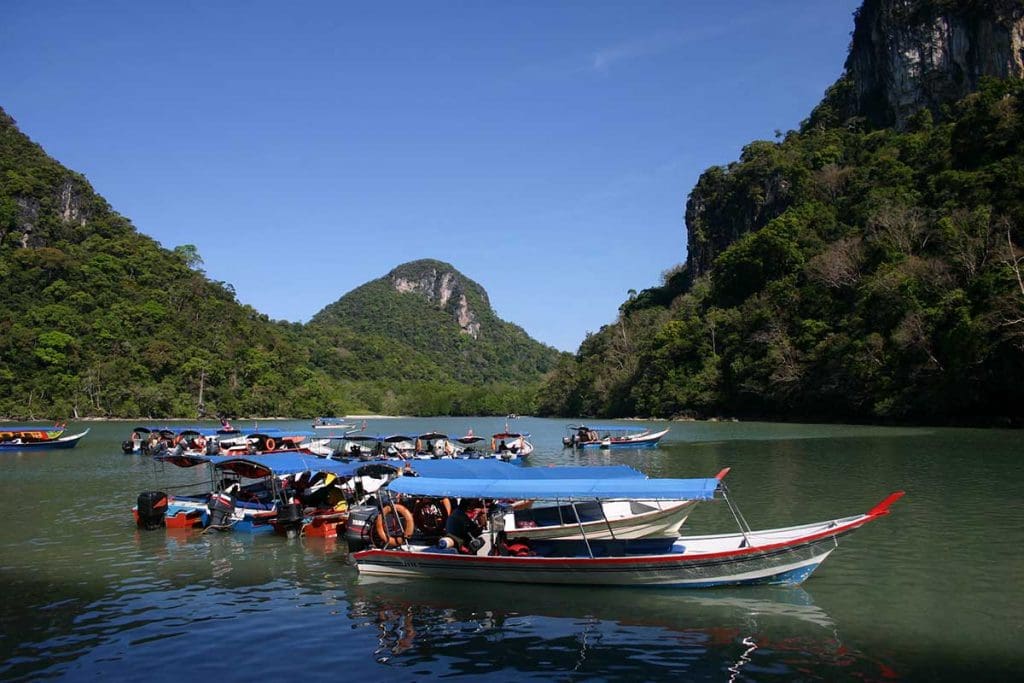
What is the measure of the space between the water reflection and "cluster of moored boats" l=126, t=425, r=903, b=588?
0.47m

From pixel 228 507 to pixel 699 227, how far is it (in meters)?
141

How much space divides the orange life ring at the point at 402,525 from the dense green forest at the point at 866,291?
156 ft

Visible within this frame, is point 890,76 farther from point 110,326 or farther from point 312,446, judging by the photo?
point 110,326

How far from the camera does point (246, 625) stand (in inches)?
539

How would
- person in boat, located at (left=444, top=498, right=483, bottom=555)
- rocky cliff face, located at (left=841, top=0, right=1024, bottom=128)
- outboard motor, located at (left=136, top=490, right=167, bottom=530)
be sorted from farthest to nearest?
1. rocky cliff face, located at (left=841, top=0, right=1024, bottom=128)
2. outboard motor, located at (left=136, top=490, right=167, bottom=530)
3. person in boat, located at (left=444, top=498, right=483, bottom=555)

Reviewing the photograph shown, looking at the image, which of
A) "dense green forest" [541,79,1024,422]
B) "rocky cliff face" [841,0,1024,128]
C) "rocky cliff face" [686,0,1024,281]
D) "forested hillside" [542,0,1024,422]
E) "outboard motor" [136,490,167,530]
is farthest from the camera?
"rocky cliff face" [686,0,1024,281]

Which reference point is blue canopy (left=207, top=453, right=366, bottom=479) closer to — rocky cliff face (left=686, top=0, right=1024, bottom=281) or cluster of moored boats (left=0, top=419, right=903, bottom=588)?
cluster of moored boats (left=0, top=419, right=903, bottom=588)

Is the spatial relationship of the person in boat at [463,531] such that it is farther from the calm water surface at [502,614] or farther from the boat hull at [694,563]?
the calm water surface at [502,614]

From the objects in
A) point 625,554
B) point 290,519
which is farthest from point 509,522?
point 290,519

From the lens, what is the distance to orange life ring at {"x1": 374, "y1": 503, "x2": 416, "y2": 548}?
55.9 ft

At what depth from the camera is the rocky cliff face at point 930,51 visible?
291 feet

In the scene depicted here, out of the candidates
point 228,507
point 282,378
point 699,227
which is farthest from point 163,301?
point 228,507

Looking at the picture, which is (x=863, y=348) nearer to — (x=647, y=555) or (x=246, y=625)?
(x=647, y=555)

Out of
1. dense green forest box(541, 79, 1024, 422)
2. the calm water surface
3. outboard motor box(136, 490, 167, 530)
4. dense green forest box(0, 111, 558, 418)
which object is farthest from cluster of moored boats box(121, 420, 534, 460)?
dense green forest box(0, 111, 558, 418)
